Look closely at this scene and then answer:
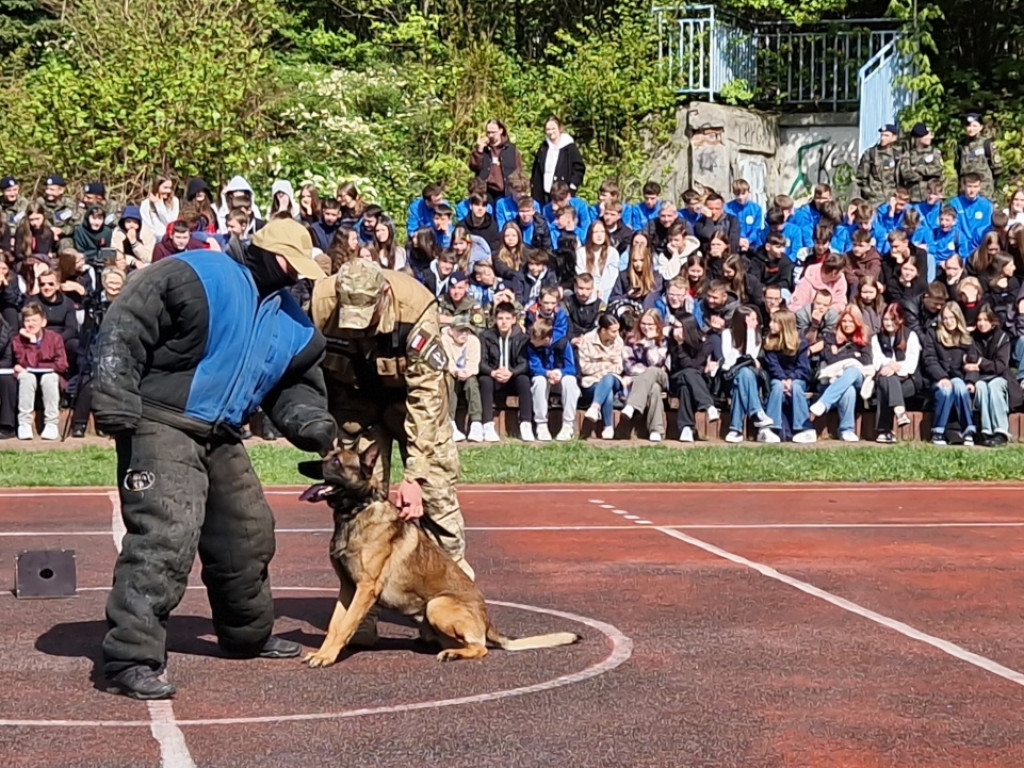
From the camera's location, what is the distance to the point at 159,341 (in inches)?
297

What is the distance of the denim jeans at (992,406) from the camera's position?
19266mm

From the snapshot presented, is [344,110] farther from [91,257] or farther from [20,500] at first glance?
[20,500]

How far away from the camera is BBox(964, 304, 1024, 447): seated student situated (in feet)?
63.3

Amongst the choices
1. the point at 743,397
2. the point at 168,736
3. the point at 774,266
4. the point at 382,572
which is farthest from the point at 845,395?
the point at 168,736

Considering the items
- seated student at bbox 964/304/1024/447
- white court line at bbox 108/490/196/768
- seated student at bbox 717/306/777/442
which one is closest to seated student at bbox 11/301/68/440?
seated student at bbox 717/306/777/442

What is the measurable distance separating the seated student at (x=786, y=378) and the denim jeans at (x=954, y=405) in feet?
4.66

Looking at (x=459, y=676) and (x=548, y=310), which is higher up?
(x=548, y=310)

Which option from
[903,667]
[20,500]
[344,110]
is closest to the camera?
[903,667]

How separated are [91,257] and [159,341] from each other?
1266 centimetres

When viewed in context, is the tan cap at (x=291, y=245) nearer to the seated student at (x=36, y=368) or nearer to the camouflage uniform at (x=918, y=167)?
the seated student at (x=36, y=368)

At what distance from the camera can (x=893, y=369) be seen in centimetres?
1947

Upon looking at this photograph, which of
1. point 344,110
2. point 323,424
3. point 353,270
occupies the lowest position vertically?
point 323,424

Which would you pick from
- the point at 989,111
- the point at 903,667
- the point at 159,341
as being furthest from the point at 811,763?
the point at 989,111

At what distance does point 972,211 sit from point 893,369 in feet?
10.7
